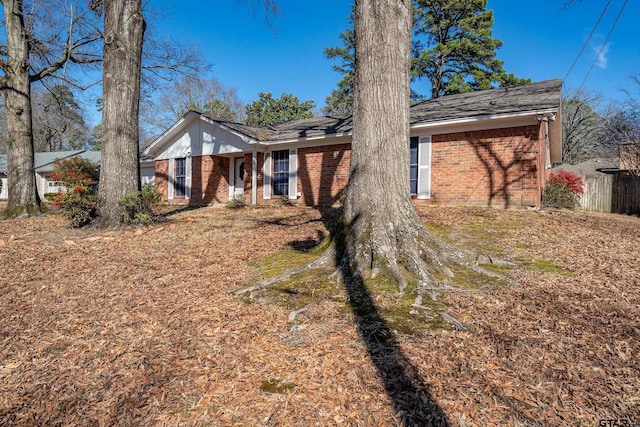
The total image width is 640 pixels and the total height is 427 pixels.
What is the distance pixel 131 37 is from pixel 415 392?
863 cm

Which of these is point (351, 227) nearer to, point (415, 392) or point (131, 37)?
point (415, 392)

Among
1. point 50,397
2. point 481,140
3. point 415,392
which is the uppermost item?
point 481,140

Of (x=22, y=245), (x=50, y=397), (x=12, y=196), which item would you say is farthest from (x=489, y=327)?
(x=12, y=196)

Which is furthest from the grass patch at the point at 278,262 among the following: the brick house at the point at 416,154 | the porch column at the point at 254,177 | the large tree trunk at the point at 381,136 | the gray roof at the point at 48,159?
the gray roof at the point at 48,159

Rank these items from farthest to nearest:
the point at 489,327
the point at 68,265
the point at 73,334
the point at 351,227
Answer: the point at 68,265 < the point at 351,227 < the point at 73,334 < the point at 489,327

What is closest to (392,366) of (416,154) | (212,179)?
(416,154)

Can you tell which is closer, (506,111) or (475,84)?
(506,111)

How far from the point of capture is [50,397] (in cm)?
221

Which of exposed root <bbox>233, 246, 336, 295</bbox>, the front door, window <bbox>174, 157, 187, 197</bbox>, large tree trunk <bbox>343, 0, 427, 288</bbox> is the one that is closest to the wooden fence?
large tree trunk <bbox>343, 0, 427, 288</bbox>

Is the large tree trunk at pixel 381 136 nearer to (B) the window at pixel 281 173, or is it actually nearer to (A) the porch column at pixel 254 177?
(B) the window at pixel 281 173

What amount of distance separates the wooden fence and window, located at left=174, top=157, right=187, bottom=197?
57.0ft

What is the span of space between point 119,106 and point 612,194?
1780 centimetres

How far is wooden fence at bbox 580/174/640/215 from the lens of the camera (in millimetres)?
13625

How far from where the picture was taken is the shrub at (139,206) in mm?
7016
